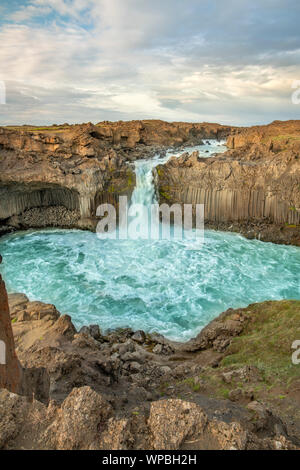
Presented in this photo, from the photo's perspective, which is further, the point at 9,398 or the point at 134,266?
the point at 134,266

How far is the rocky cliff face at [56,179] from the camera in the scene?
68.2ft

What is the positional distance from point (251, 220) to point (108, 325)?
14385 millimetres

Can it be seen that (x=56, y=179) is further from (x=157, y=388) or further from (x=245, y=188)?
(x=157, y=388)

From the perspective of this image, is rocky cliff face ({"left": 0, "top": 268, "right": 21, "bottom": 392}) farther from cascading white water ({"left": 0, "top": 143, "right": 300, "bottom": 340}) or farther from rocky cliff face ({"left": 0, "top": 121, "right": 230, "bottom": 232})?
rocky cliff face ({"left": 0, "top": 121, "right": 230, "bottom": 232})

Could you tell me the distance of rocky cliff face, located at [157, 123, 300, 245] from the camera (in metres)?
19.9

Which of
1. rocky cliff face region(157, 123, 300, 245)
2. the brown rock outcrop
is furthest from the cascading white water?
the brown rock outcrop

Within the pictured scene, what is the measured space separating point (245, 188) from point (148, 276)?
10906 mm

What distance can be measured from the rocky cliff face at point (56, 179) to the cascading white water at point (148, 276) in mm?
1872

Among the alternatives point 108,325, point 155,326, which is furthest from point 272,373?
point 108,325

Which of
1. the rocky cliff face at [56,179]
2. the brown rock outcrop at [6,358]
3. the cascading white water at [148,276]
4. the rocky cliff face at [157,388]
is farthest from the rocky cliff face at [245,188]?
the brown rock outcrop at [6,358]

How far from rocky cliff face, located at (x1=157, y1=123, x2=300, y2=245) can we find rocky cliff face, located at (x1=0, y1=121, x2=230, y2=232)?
411 centimetres

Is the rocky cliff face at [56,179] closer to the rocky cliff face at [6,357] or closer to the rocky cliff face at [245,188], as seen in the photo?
the rocky cliff face at [245,188]

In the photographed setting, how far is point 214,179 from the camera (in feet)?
71.8

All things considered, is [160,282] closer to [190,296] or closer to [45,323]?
[190,296]
